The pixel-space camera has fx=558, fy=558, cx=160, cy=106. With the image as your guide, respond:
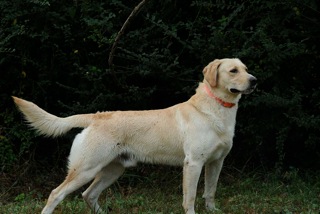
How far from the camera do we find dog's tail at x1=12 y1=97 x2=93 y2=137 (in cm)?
579

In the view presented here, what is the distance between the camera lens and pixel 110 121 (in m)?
5.93

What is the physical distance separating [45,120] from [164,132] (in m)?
1.26

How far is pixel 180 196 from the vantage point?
24.6 ft

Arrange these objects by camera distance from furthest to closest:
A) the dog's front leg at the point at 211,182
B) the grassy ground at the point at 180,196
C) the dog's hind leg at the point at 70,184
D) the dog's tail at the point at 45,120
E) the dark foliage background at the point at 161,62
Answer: the dark foliage background at the point at 161,62 < the grassy ground at the point at 180,196 < the dog's front leg at the point at 211,182 < the dog's tail at the point at 45,120 < the dog's hind leg at the point at 70,184

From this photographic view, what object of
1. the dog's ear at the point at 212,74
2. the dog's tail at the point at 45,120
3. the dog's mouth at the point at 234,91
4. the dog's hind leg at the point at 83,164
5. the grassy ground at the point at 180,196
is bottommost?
the grassy ground at the point at 180,196

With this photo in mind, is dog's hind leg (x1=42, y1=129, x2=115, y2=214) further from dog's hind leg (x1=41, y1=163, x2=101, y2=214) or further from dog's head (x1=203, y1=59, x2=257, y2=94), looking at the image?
dog's head (x1=203, y1=59, x2=257, y2=94)

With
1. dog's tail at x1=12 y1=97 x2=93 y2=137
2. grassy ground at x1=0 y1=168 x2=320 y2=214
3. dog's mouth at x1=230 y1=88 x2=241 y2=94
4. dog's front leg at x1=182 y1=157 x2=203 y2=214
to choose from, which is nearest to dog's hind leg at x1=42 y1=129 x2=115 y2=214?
dog's tail at x1=12 y1=97 x2=93 y2=137

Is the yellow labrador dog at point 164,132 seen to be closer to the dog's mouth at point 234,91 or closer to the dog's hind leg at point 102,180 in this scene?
the dog's mouth at point 234,91

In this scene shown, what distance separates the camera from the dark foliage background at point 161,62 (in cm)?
757

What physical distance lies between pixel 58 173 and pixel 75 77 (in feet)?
4.98

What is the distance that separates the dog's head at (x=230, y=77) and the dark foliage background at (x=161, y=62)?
1437 millimetres

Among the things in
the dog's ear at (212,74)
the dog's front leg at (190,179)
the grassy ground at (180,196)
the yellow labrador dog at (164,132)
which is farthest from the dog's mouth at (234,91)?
the grassy ground at (180,196)

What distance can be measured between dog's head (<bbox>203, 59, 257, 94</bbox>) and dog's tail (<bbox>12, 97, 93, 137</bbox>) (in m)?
1.38

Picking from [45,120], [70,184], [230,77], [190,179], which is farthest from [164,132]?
[45,120]
